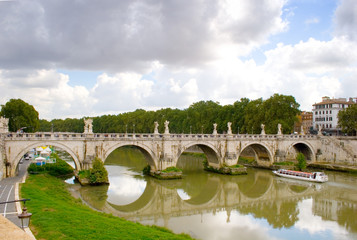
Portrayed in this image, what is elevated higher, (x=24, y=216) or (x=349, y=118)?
(x=349, y=118)

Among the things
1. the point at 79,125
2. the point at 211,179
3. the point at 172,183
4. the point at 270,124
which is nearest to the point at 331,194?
the point at 211,179


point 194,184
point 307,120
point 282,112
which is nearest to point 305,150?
point 282,112

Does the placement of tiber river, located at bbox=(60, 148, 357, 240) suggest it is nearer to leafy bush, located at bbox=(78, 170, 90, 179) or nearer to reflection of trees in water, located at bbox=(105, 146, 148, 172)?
leafy bush, located at bbox=(78, 170, 90, 179)

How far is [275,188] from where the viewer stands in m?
33.7

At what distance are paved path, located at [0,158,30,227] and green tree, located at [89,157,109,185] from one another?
625cm

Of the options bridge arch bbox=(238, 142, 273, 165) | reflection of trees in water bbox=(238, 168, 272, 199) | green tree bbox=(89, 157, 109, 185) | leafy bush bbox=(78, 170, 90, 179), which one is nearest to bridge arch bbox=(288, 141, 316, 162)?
bridge arch bbox=(238, 142, 273, 165)

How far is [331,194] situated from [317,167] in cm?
1811

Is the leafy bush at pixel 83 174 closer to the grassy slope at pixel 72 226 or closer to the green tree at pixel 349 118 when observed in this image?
the grassy slope at pixel 72 226

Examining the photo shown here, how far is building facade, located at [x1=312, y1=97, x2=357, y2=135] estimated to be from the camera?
2645 inches

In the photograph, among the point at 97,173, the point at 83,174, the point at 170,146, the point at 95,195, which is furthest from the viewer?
the point at 170,146

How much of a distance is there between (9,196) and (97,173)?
1138 cm

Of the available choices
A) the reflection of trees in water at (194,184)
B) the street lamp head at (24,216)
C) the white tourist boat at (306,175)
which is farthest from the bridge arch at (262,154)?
the street lamp head at (24,216)

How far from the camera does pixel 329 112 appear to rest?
68.5m

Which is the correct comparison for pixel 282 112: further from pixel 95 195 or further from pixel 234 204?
pixel 95 195
